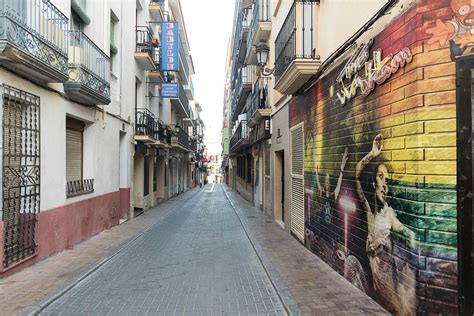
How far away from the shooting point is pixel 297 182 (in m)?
10.5

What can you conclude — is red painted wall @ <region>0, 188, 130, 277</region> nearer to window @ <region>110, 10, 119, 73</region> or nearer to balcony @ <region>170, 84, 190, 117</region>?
window @ <region>110, 10, 119, 73</region>

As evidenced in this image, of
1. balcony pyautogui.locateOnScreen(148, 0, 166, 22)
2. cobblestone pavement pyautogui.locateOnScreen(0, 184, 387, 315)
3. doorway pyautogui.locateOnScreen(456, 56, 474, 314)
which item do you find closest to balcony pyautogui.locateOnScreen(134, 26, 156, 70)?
balcony pyautogui.locateOnScreen(148, 0, 166, 22)

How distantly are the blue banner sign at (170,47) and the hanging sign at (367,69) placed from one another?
45.1 feet

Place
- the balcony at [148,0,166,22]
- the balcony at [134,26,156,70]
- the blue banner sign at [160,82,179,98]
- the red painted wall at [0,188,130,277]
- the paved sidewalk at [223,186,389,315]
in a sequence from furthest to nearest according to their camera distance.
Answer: the blue banner sign at [160,82,179,98]
the balcony at [148,0,166,22]
the balcony at [134,26,156,70]
the red painted wall at [0,188,130,277]
the paved sidewalk at [223,186,389,315]

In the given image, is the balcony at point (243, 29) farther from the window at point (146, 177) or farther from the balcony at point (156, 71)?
the window at point (146, 177)

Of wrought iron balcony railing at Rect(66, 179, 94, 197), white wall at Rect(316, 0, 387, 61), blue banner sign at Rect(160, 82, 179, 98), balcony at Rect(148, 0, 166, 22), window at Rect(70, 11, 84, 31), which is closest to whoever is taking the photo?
white wall at Rect(316, 0, 387, 61)

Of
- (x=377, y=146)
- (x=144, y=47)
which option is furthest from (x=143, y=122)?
(x=377, y=146)

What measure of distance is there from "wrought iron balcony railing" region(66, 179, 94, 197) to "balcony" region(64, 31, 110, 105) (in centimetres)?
205

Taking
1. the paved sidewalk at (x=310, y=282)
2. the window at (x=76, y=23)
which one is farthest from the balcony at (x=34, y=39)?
the paved sidewalk at (x=310, y=282)

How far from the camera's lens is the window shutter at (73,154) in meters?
9.83

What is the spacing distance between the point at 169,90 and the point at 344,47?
1526cm

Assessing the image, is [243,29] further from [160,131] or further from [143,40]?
[160,131]

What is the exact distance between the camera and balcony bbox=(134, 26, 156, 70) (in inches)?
651

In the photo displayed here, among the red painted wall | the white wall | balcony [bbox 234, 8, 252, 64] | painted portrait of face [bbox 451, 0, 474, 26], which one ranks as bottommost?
the red painted wall
